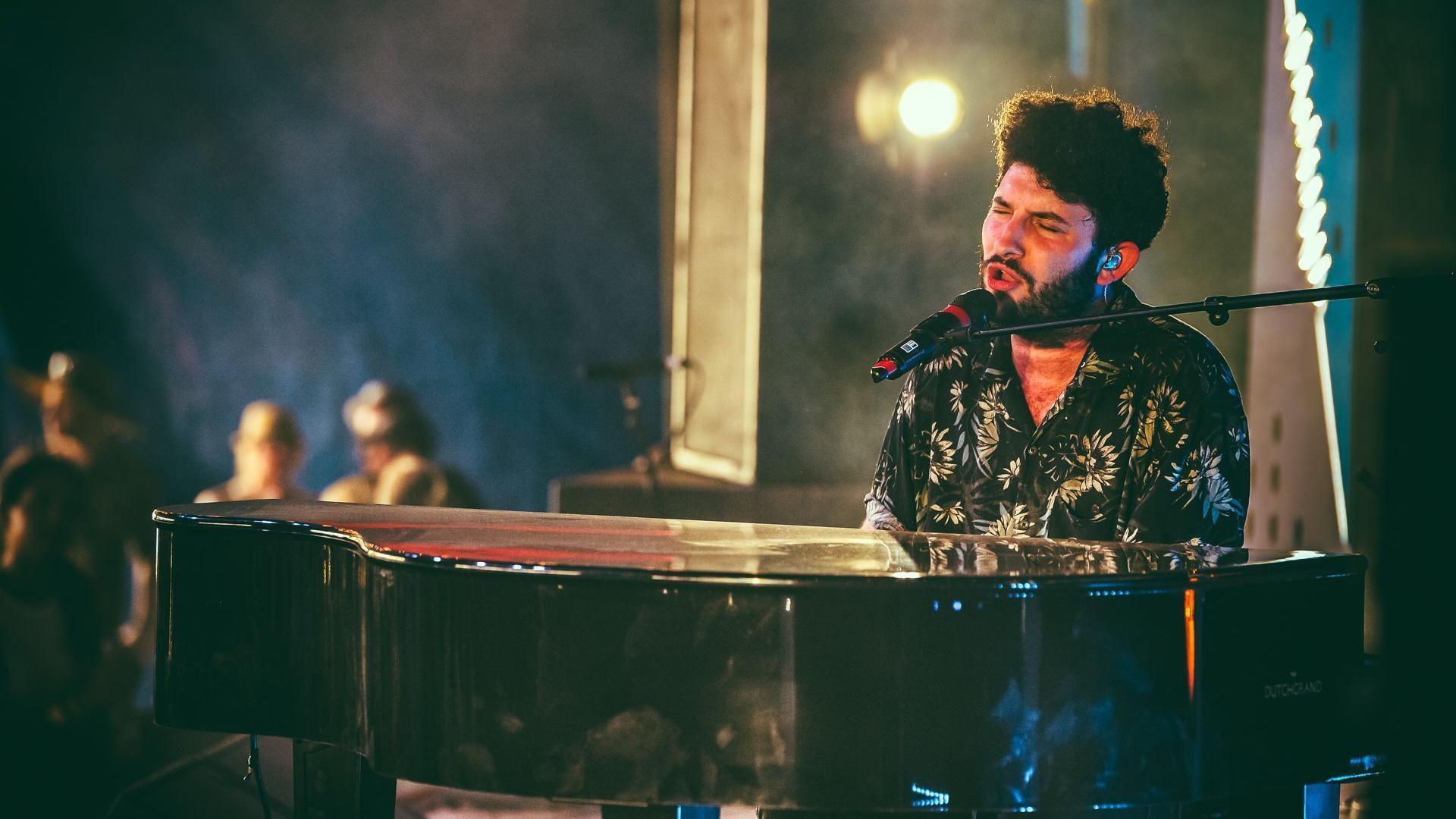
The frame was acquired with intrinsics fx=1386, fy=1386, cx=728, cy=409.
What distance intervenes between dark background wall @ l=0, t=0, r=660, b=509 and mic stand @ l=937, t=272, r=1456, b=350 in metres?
5.73

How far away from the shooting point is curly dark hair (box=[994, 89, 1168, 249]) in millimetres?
2531

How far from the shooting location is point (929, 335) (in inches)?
87.0

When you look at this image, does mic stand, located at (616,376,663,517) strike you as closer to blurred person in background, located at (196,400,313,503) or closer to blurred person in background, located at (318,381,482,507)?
blurred person in background, located at (318,381,482,507)

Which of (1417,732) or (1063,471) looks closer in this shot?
(1417,732)

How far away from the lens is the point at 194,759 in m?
3.82

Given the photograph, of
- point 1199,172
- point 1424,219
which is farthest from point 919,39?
point 1424,219

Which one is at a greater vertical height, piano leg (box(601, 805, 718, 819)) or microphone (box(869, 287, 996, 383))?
microphone (box(869, 287, 996, 383))

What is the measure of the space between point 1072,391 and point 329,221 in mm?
6667

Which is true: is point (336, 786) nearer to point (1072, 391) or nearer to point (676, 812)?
point (676, 812)

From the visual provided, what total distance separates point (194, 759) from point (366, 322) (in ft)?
15.7

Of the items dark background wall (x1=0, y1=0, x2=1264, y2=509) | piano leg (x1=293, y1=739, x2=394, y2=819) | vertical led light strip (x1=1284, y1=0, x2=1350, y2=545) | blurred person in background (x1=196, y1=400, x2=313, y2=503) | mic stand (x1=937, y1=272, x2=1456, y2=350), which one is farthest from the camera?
dark background wall (x1=0, y1=0, x2=1264, y2=509)

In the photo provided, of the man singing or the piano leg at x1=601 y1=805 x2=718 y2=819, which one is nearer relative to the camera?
the piano leg at x1=601 y1=805 x2=718 y2=819

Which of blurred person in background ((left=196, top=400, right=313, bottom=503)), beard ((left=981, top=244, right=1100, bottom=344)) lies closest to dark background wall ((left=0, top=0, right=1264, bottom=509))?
blurred person in background ((left=196, top=400, right=313, bottom=503))

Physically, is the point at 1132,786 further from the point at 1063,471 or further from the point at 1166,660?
the point at 1063,471
